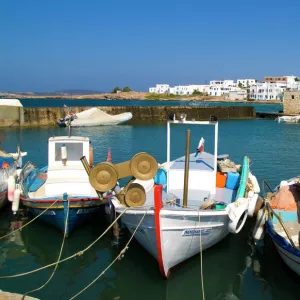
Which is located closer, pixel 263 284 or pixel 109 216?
pixel 263 284

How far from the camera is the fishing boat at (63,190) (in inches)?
491

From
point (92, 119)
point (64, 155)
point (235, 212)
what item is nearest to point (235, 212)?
point (235, 212)

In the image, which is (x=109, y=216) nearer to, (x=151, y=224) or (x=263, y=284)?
(x=151, y=224)

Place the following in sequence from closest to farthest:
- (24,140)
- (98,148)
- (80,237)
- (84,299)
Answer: (84,299), (80,237), (98,148), (24,140)

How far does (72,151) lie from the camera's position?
1470 cm

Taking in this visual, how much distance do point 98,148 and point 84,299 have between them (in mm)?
25252

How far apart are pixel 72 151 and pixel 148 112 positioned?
5067 cm

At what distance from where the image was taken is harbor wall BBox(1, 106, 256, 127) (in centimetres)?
5359

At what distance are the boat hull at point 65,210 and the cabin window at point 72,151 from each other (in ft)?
7.21

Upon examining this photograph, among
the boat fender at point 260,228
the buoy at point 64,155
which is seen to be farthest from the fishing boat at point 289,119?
the buoy at point 64,155

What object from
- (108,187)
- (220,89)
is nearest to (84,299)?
(108,187)

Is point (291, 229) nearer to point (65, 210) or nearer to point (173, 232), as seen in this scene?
point (173, 232)

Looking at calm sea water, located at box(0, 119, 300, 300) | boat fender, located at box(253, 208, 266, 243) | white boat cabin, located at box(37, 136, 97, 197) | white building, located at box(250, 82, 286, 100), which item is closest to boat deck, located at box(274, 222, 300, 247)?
boat fender, located at box(253, 208, 266, 243)

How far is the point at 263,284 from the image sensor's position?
34.1 feet
